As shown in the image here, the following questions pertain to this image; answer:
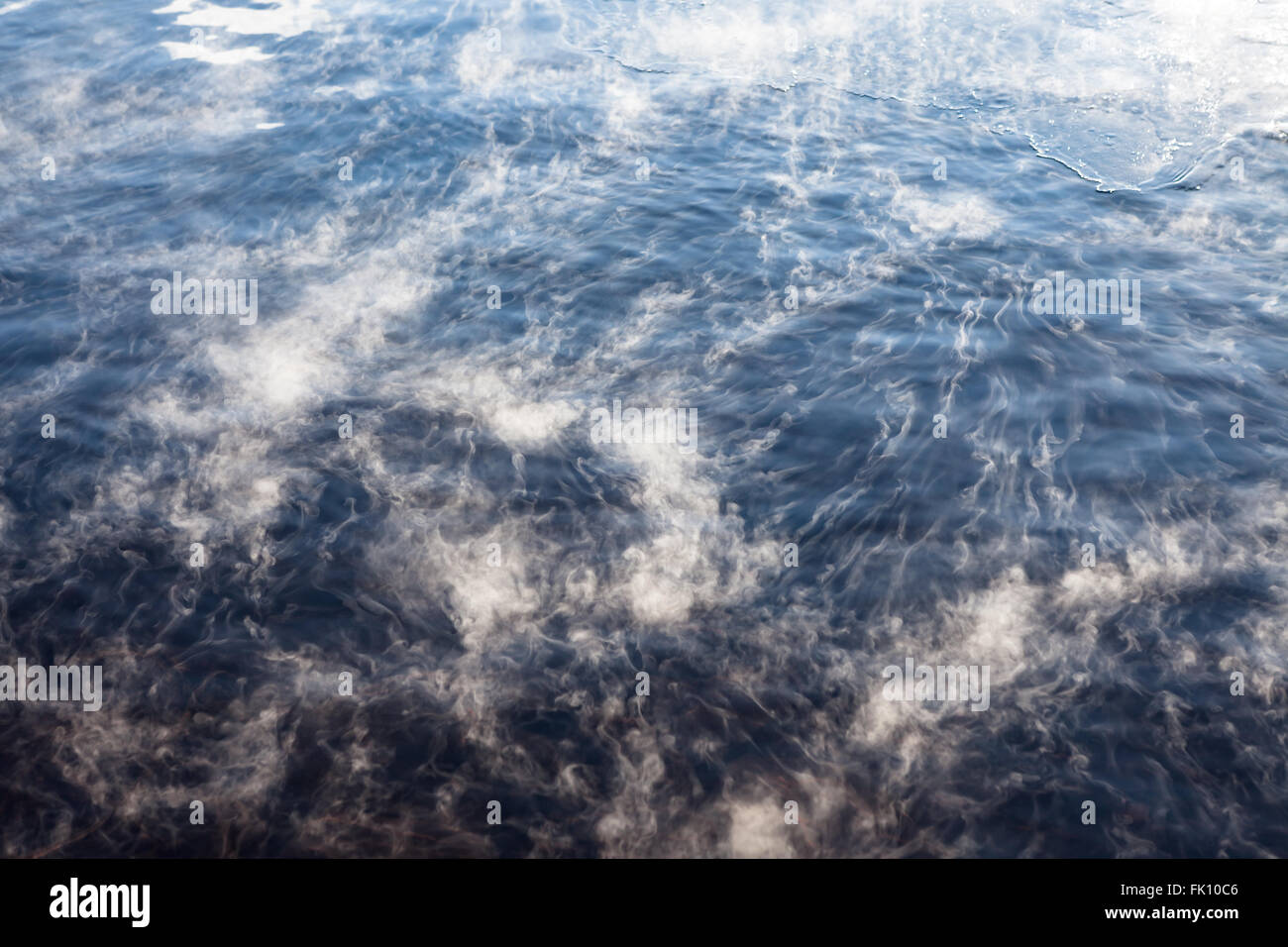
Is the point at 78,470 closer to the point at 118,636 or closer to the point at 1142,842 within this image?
the point at 118,636

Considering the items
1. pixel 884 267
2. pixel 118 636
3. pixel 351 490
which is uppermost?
pixel 884 267

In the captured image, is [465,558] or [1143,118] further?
[1143,118]

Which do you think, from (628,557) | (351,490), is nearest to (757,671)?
(628,557)

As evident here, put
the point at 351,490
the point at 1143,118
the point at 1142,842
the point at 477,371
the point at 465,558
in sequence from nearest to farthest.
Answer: the point at 1142,842, the point at 465,558, the point at 351,490, the point at 477,371, the point at 1143,118

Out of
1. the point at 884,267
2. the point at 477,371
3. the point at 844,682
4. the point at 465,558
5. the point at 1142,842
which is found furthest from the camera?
the point at 884,267

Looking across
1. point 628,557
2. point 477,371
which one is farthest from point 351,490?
point 628,557

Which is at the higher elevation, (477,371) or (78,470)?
(477,371)

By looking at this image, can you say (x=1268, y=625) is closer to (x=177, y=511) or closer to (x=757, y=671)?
(x=757, y=671)
